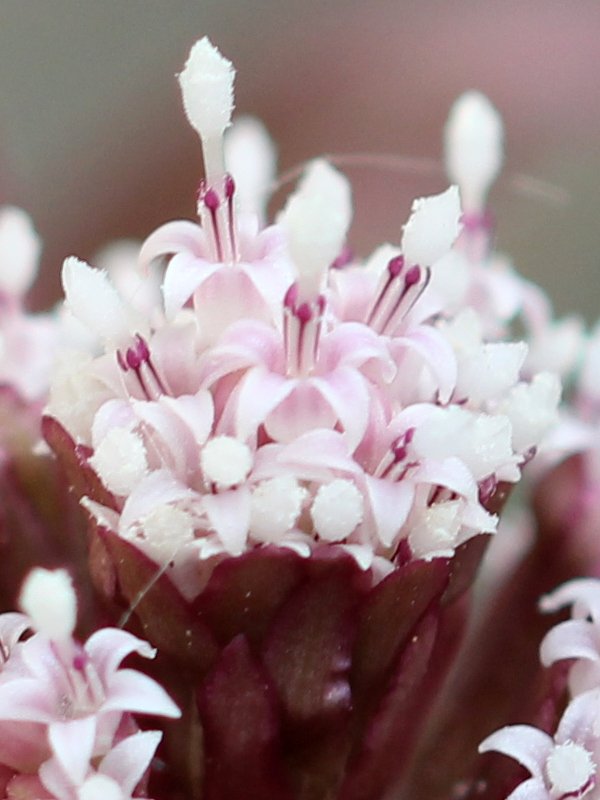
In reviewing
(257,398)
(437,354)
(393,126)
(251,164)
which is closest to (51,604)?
(257,398)

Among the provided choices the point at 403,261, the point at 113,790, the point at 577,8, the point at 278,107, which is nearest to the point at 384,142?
the point at 278,107

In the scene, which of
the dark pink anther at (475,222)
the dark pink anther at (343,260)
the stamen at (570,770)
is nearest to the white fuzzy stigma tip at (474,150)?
the dark pink anther at (475,222)

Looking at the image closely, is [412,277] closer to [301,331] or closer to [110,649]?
[301,331]

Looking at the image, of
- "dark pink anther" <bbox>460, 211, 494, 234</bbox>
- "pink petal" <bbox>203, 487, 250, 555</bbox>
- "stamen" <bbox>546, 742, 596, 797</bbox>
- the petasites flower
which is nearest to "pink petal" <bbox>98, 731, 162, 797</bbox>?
the petasites flower

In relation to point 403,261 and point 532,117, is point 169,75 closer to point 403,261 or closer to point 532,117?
point 532,117

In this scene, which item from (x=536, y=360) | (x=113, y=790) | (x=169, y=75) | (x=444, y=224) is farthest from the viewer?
(x=169, y=75)

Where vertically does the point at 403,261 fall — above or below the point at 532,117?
above

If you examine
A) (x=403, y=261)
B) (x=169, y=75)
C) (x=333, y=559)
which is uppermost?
(x=403, y=261)
